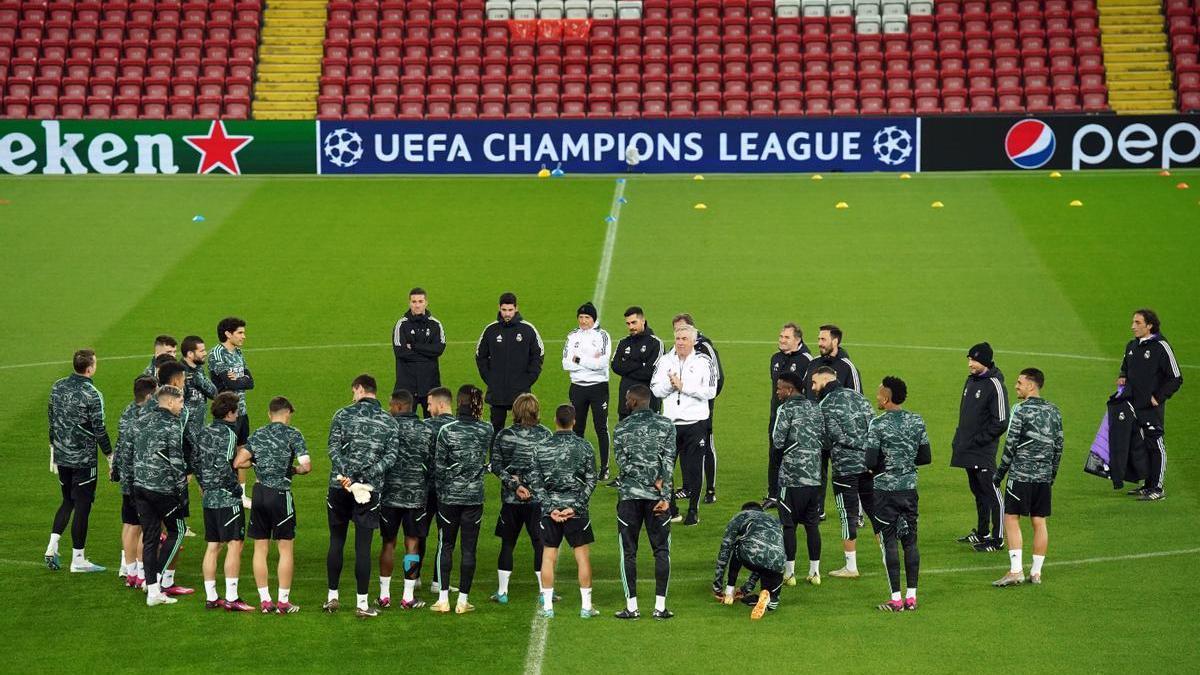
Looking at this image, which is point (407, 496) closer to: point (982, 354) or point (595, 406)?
point (595, 406)

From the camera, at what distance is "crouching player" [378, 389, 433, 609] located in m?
12.3

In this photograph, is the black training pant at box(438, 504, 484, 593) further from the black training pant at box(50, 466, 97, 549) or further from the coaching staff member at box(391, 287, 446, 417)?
the coaching staff member at box(391, 287, 446, 417)

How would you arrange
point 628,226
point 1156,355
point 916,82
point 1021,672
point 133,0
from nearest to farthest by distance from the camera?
point 1021,672 → point 1156,355 → point 628,226 → point 916,82 → point 133,0

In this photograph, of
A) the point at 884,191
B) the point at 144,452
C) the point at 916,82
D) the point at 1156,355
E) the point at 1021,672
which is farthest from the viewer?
the point at 916,82

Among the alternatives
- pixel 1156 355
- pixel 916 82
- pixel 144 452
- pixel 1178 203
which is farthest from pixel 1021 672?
pixel 916 82

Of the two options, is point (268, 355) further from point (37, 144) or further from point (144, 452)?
point (37, 144)

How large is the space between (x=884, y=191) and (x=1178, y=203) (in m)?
5.61

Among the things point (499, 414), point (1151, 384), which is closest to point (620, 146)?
point (499, 414)

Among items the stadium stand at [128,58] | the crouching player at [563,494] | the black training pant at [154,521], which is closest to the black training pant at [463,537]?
the crouching player at [563,494]

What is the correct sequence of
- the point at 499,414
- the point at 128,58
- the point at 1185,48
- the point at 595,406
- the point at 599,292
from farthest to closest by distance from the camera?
the point at 128,58 < the point at 1185,48 < the point at 599,292 < the point at 499,414 < the point at 595,406

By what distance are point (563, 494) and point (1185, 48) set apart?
2843 cm

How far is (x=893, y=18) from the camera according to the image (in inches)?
1452

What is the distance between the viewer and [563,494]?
12125 mm

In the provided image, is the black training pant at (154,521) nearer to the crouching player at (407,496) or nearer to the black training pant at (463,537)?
the crouching player at (407,496)
